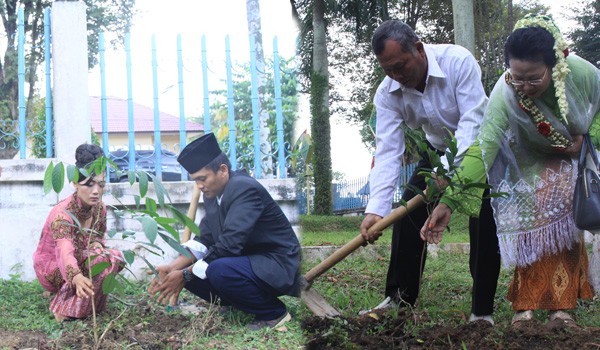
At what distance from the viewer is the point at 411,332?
2.75 m

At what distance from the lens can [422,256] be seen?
9.59 ft

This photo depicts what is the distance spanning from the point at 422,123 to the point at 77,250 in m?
1.61

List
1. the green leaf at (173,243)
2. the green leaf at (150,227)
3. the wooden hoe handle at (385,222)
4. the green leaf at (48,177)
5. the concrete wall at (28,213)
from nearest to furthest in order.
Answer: the green leaf at (150,227) → the green leaf at (173,243) → the green leaf at (48,177) → the wooden hoe handle at (385,222) → the concrete wall at (28,213)

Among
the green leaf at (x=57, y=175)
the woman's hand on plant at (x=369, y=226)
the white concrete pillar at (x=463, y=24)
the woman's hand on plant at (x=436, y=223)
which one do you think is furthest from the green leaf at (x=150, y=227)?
the white concrete pillar at (x=463, y=24)

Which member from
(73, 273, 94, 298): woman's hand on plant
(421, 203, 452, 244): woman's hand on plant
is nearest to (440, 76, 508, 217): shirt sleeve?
(421, 203, 452, 244): woman's hand on plant

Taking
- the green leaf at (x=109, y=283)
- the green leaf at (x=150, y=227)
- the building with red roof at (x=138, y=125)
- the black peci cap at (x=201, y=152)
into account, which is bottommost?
the green leaf at (x=109, y=283)

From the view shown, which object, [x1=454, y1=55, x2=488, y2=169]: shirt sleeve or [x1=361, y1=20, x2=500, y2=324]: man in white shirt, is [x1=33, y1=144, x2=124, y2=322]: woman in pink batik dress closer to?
[x1=361, y1=20, x2=500, y2=324]: man in white shirt

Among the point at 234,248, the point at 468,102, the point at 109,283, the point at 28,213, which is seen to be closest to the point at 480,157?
the point at 468,102

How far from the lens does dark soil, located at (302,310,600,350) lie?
8.32 ft

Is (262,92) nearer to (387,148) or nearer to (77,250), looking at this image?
(387,148)

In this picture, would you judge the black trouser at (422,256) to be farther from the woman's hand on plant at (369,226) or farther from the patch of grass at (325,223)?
the patch of grass at (325,223)

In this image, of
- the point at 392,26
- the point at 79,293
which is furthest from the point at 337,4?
the point at 79,293

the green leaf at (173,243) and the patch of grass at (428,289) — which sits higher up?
the green leaf at (173,243)

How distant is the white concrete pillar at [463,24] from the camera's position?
3.56 m
